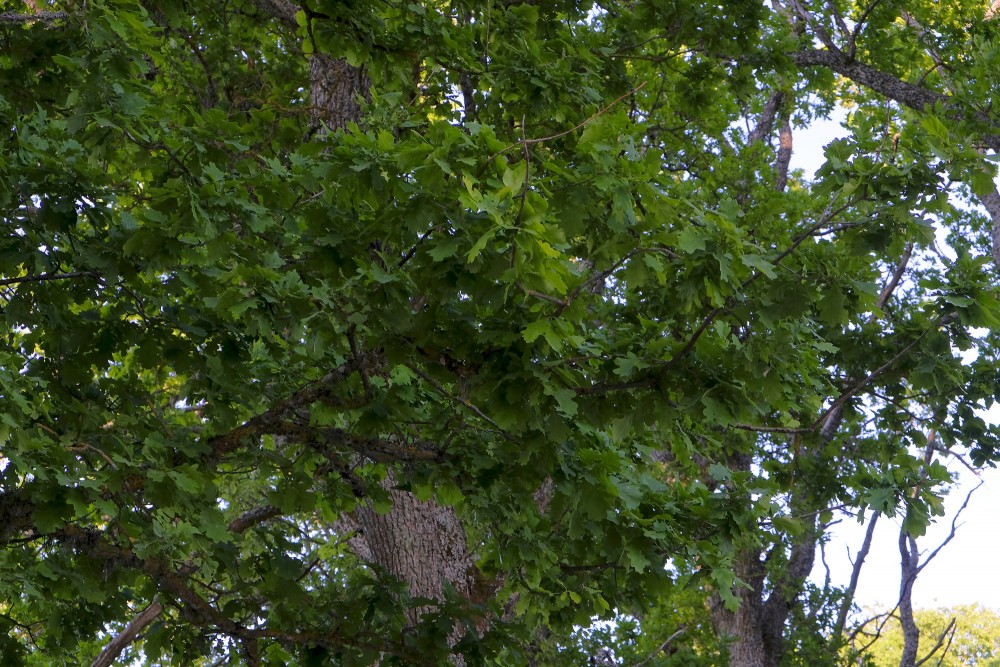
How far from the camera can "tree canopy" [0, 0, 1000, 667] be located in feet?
13.7

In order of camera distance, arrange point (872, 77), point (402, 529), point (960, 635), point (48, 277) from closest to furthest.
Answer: point (48, 277), point (402, 529), point (872, 77), point (960, 635)

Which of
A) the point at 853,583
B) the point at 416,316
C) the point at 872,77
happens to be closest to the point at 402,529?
the point at 416,316

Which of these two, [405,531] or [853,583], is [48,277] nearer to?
[405,531]

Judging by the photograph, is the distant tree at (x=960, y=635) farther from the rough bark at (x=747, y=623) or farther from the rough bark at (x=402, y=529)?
the rough bark at (x=402, y=529)

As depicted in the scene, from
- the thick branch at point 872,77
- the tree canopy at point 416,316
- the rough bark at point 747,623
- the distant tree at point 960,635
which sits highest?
the distant tree at point 960,635

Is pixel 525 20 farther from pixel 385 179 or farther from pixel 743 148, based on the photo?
pixel 743 148

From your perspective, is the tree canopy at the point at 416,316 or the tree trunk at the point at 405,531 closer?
the tree canopy at the point at 416,316

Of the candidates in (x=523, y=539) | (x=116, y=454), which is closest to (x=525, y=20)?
(x=523, y=539)

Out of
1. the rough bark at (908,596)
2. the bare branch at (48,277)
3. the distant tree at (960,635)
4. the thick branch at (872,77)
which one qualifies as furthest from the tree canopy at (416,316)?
the distant tree at (960,635)

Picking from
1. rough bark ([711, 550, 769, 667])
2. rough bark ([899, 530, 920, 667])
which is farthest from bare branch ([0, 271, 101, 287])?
rough bark ([899, 530, 920, 667])

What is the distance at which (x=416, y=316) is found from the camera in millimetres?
4582

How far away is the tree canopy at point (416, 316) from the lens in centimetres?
416

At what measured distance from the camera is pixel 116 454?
445cm

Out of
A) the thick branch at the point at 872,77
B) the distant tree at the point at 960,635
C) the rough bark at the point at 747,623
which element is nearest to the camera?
the thick branch at the point at 872,77
